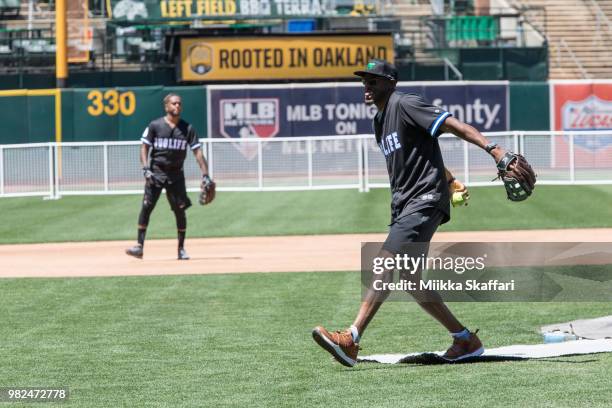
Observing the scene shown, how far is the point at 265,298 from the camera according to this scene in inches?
484

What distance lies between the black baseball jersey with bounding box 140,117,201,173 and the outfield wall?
1962 cm

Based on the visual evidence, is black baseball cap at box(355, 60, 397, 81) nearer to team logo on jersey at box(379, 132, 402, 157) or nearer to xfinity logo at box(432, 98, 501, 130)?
team logo on jersey at box(379, 132, 402, 157)

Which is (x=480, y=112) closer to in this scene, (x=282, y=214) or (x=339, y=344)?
(x=282, y=214)

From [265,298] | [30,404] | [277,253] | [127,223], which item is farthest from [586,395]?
[127,223]

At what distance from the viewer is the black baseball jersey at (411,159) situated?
8.25 m

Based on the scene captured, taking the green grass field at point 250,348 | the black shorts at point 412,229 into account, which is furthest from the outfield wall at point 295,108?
the black shorts at point 412,229

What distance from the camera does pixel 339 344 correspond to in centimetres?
805

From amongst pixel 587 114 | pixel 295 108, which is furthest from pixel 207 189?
pixel 587 114

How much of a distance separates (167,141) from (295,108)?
2009 centimetres

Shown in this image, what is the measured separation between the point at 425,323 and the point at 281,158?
17.6 m

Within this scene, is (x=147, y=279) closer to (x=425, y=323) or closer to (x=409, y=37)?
(x=425, y=323)

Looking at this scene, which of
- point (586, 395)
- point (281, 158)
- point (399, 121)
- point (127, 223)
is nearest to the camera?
point (586, 395)

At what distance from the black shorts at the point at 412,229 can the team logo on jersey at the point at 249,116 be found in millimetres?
27396

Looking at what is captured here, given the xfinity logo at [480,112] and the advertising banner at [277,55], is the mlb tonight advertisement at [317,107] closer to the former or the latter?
the xfinity logo at [480,112]
